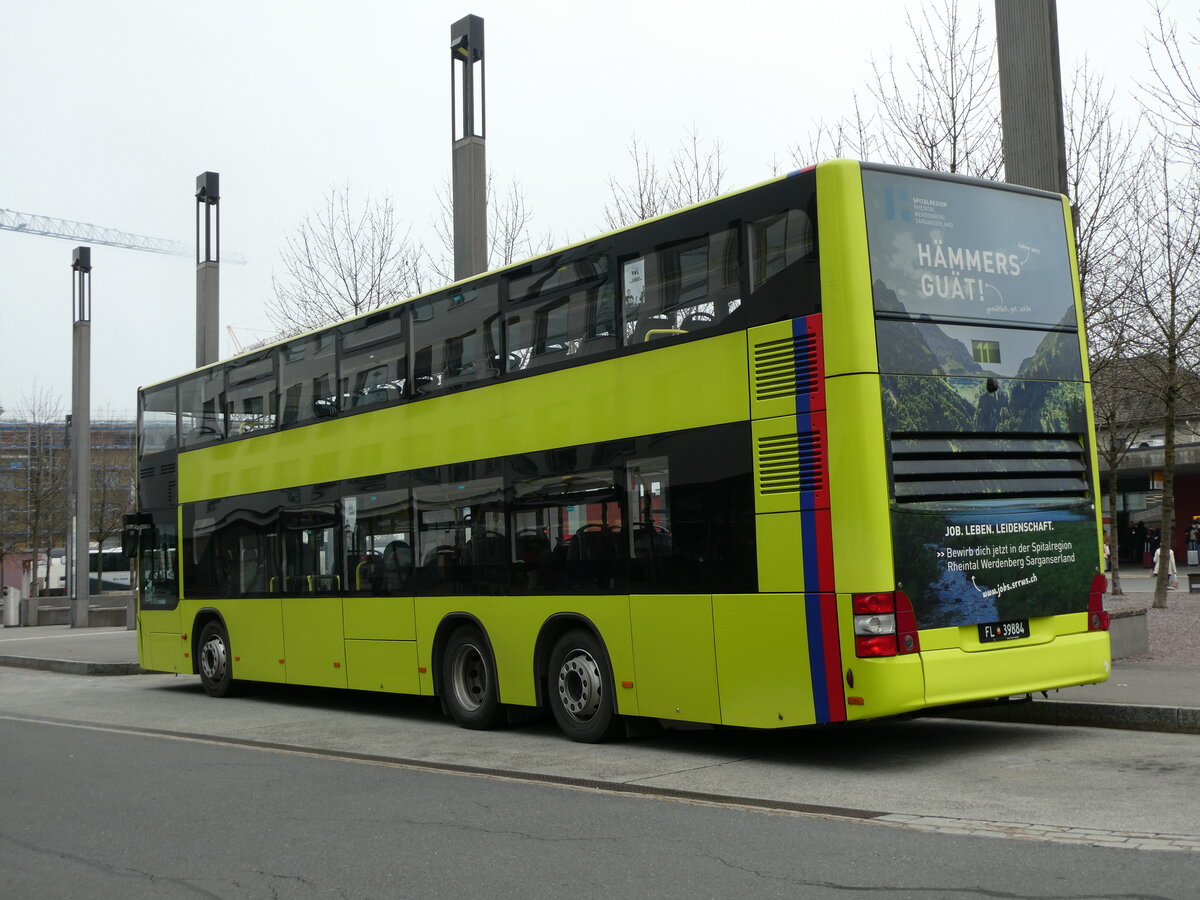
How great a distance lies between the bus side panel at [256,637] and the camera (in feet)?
51.3

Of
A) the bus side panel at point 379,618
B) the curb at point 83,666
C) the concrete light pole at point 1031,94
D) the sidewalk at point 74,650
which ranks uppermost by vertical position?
the concrete light pole at point 1031,94

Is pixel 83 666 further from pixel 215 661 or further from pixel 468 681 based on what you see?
pixel 468 681

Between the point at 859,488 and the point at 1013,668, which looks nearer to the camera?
the point at 859,488

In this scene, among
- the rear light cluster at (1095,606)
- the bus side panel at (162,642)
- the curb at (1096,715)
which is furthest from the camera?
the bus side panel at (162,642)

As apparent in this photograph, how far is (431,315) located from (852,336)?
5390 millimetres

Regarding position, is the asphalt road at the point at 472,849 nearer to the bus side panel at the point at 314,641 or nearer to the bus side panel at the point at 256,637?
the bus side panel at the point at 314,641

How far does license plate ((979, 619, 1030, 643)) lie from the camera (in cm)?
909

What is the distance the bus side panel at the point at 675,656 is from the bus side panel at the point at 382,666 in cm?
350

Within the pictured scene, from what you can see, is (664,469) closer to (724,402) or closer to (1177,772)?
(724,402)

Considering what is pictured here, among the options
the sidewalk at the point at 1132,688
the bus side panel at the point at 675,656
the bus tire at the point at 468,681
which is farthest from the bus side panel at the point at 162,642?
the bus side panel at the point at 675,656

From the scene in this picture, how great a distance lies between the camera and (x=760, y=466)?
9.38m

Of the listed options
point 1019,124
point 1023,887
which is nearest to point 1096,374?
point 1019,124

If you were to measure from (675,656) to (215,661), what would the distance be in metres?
8.96

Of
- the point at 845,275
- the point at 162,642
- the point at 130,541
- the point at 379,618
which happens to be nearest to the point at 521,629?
the point at 379,618
